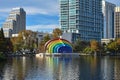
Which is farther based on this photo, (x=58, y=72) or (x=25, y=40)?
(x=25, y=40)

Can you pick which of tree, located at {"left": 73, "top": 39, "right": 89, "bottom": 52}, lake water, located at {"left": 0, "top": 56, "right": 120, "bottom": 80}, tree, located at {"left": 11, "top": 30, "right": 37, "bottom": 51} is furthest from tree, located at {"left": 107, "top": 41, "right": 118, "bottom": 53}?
lake water, located at {"left": 0, "top": 56, "right": 120, "bottom": 80}

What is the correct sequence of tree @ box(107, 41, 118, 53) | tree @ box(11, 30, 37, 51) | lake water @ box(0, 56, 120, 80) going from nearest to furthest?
lake water @ box(0, 56, 120, 80)
tree @ box(11, 30, 37, 51)
tree @ box(107, 41, 118, 53)

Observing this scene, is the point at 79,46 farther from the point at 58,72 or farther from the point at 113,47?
the point at 58,72

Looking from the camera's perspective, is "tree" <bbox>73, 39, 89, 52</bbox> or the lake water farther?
"tree" <bbox>73, 39, 89, 52</bbox>

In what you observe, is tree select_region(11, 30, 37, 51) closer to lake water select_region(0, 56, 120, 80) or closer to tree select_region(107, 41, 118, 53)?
tree select_region(107, 41, 118, 53)

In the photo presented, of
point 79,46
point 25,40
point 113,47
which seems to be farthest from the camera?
point 79,46

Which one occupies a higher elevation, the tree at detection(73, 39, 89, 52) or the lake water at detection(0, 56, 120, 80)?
the lake water at detection(0, 56, 120, 80)

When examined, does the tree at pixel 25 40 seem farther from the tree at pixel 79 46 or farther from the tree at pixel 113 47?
the tree at pixel 113 47

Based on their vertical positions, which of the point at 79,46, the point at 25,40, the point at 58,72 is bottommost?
the point at 79,46

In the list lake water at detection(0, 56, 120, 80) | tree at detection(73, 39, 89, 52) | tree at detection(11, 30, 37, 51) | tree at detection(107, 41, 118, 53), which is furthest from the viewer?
tree at detection(73, 39, 89, 52)

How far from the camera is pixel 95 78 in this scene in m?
40.2

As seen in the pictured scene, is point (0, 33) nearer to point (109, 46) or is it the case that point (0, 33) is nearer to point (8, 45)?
point (8, 45)

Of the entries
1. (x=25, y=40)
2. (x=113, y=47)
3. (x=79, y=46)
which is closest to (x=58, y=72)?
(x=113, y=47)

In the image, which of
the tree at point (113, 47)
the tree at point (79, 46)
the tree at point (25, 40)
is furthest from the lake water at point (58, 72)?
the tree at point (79, 46)
